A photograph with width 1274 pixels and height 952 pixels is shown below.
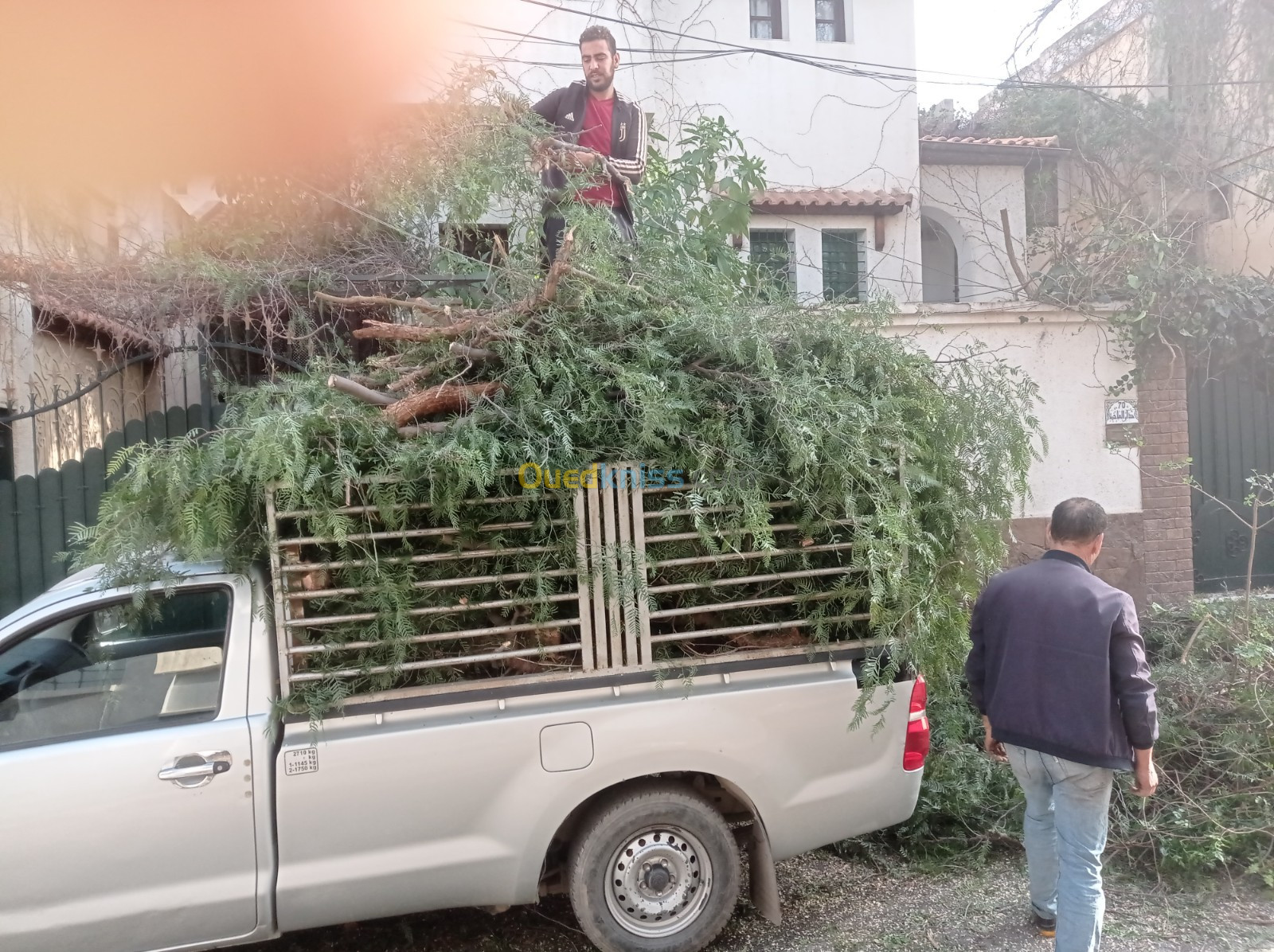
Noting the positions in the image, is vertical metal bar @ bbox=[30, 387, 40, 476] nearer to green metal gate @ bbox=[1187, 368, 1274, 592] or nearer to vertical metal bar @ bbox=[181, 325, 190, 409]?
vertical metal bar @ bbox=[181, 325, 190, 409]

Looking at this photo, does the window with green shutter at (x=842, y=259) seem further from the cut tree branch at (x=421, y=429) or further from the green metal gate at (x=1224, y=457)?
the cut tree branch at (x=421, y=429)

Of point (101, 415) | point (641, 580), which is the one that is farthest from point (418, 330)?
point (101, 415)

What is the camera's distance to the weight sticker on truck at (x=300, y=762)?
299 centimetres

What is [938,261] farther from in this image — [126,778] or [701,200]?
[126,778]

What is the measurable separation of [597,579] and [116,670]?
68.6 inches

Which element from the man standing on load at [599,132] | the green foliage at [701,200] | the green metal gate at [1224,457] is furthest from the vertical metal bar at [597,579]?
the green metal gate at [1224,457]

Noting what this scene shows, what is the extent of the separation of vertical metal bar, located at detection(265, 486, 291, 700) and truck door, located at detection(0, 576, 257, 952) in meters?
0.15

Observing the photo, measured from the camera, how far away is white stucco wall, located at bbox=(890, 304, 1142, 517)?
300 inches

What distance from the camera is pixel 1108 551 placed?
305 inches

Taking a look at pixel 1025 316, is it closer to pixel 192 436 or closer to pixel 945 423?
pixel 945 423

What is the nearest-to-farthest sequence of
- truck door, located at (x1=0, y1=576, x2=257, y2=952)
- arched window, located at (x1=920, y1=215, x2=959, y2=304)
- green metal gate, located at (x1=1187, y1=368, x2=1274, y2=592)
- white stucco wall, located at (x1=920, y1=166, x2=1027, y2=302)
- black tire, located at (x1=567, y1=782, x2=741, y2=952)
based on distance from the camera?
truck door, located at (x1=0, y1=576, x2=257, y2=952) < black tire, located at (x1=567, y1=782, x2=741, y2=952) < green metal gate, located at (x1=1187, y1=368, x2=1274, y2=592) < white stucco wall, located at (x1=920, y1=166, x2=1027, y2=302) < arched window, located at (x1=920, y1=215, x2=959, y2=304)

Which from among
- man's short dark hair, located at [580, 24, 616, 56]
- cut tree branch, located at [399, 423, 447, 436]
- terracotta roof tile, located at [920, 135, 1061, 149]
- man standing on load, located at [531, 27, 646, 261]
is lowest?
cut tree branch, located at [399, 423, 447, 436]

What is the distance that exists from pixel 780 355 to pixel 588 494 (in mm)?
1041

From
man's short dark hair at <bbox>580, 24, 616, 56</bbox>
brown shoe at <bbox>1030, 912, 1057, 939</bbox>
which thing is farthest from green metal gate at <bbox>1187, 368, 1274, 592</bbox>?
man's short dark hair at <bbox>580, 24, 616, 56</bbox>
